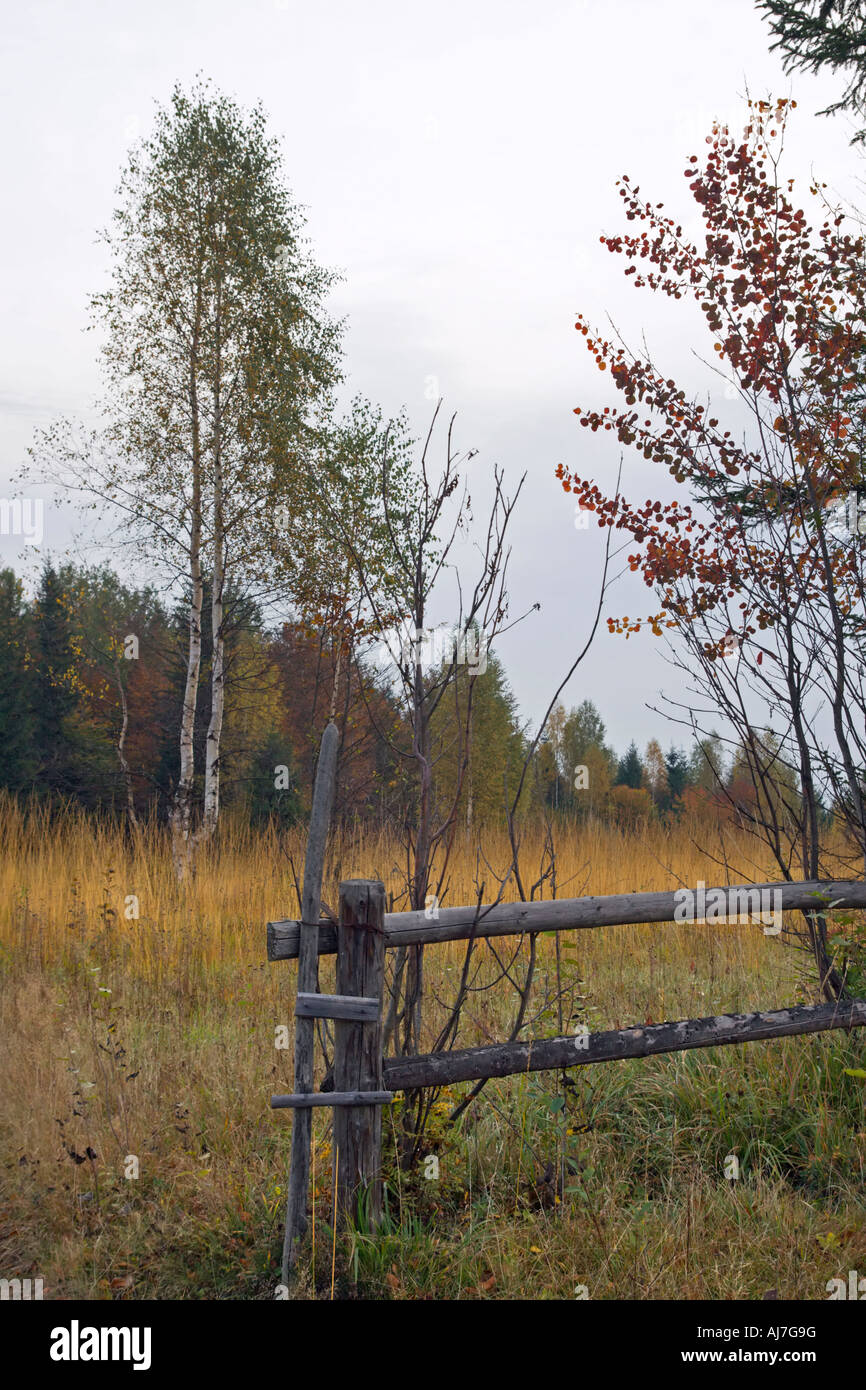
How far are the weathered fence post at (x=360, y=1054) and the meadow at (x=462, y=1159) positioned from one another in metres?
0.13

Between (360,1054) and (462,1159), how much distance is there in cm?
85

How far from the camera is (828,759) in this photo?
4.63 meters

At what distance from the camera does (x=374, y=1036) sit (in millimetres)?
3070

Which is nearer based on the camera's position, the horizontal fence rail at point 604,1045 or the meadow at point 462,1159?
the meadow at point 462,1159

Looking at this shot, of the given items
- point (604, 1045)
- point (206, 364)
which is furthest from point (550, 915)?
point (206, 364)

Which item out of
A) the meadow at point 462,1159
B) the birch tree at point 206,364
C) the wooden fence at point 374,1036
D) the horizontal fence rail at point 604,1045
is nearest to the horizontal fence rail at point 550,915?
the wooden fence at point 374,1036

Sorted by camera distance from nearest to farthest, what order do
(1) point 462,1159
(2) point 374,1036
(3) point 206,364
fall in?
1. (2) point 374,1036
2. (1) point 462,1159
3. (3) point 206,364

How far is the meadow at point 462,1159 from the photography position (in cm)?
297

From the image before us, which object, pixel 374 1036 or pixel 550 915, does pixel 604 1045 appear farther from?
pixel 374 1036

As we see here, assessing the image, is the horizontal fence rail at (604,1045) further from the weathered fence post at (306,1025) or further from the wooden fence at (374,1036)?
the weathered fence post at (306,1025)

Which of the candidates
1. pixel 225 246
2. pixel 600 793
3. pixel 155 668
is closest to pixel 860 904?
pixel 225 246
